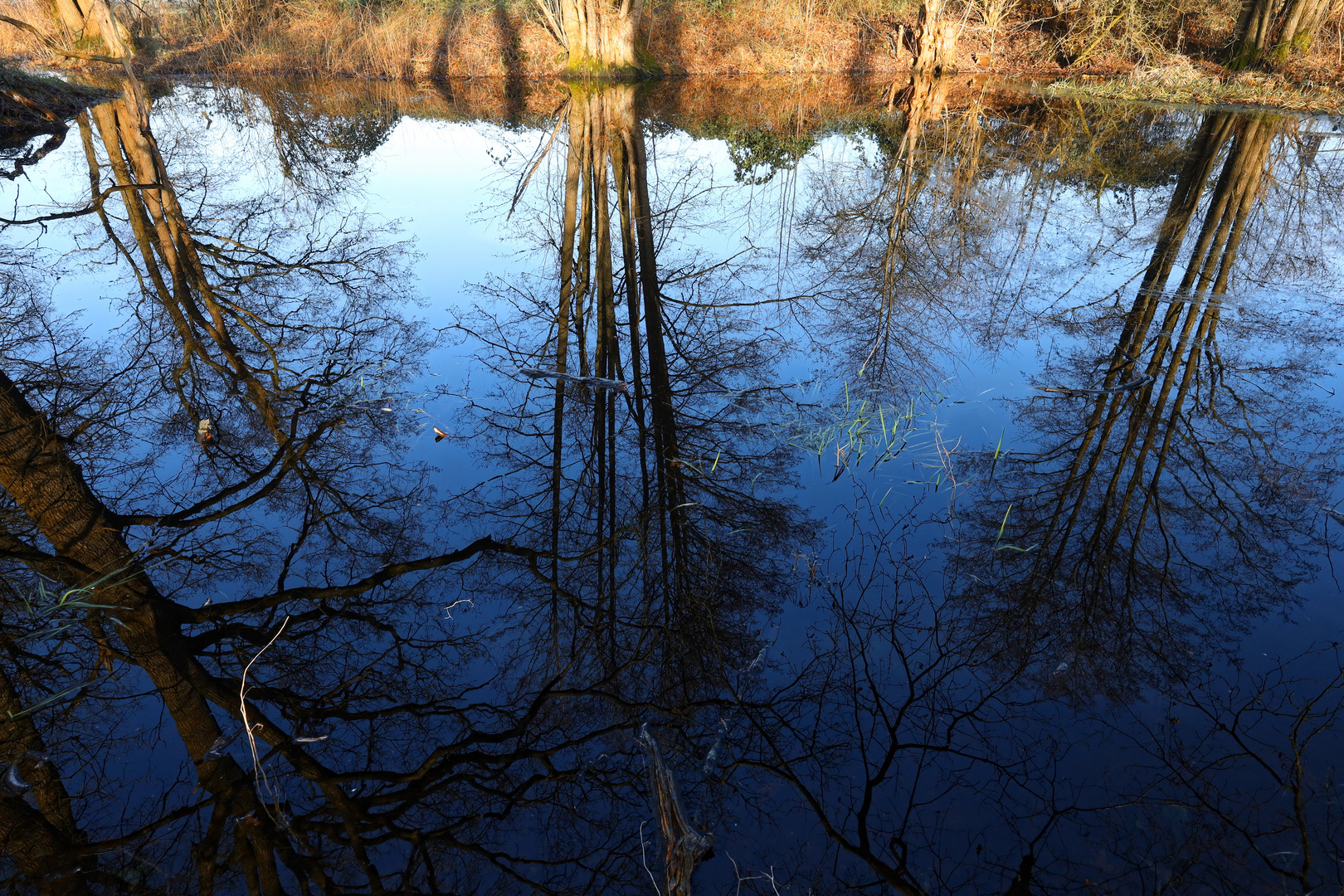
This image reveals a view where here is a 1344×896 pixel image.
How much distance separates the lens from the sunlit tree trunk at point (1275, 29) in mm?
12109

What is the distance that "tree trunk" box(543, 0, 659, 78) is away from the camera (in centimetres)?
1406

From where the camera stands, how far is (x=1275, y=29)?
→ 1271 centimetres

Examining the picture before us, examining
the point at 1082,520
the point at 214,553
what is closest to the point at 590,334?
the point at 214,553

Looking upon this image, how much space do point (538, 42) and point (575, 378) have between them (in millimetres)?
13667

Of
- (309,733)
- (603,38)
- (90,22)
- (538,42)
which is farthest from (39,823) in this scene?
(90,22)

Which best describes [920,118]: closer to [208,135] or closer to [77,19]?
[208,135]

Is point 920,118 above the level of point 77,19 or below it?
below

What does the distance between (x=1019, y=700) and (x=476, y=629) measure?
1799mm

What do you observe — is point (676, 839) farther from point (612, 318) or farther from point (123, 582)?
point (612, 318)

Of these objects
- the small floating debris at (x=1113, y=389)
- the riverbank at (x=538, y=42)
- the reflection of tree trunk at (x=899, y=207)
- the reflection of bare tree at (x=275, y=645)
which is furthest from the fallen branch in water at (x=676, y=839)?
the riverbank at (x=538, y=42)

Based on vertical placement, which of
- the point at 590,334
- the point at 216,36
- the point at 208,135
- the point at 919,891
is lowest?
the point at 919,891

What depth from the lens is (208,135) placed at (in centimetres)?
1045

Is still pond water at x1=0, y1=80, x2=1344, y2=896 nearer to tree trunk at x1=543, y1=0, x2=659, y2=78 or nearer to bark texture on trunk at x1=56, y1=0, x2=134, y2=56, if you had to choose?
bark texture on trunk at x1=56, y1=0, x2=134, y2=56

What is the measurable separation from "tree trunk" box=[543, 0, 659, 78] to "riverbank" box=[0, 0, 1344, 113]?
2.45 ft
